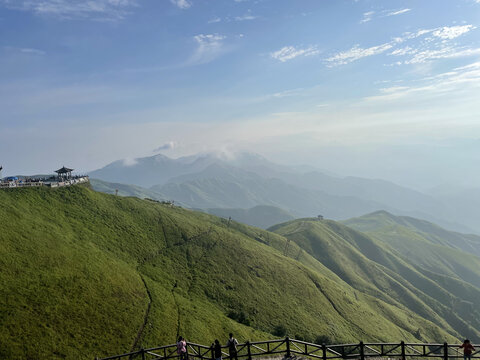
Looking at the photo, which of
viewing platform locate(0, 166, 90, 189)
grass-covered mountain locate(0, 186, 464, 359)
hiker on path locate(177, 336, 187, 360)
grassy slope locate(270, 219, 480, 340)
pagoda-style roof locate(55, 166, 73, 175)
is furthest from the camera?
grassy slope locate(270, 219, 480, 340)

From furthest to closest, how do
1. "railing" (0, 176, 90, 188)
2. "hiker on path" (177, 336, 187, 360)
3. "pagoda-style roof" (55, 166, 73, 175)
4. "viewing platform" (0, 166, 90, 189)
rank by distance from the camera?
"pagoda-style roof" (55, 166, 73, 175), "viewing platform" (0, 166, 90, 189), "railing" (0, 176, 90, 188), "hiker on path" (177, 336, 187, 360)

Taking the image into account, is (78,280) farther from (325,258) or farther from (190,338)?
(325,258)

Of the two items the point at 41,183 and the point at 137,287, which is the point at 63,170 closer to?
the point at 41,183

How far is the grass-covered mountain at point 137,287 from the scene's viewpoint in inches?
1638

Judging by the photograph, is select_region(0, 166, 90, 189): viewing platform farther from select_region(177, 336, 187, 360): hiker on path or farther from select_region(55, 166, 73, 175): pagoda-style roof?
select_region(177, 336, 187, 360): hiker on path

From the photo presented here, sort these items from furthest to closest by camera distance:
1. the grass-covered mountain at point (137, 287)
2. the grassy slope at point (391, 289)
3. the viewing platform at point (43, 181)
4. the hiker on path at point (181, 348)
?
the grassy slope at point (391, 289), the viewing platform at point (43, 181), the grass-covered mountain at point (137, 287), the hiker on path at point (181, 348)

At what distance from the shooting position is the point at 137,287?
2293 inches

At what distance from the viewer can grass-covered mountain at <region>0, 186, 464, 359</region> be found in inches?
1638

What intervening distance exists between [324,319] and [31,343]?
75093 millimetres

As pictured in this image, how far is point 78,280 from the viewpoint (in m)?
50.2

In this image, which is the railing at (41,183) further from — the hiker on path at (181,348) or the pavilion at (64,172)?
the hiker on path at (181,348)

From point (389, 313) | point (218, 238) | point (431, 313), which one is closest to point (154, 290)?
point (218, 238)

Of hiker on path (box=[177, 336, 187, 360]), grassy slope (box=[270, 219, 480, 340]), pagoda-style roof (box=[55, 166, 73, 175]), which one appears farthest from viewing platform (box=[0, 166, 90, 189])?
grassy slope (box=[270, 219, 480, 340])

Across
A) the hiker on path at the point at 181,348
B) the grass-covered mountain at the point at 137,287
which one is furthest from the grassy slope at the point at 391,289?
the hiker on path at the point at 181,348
